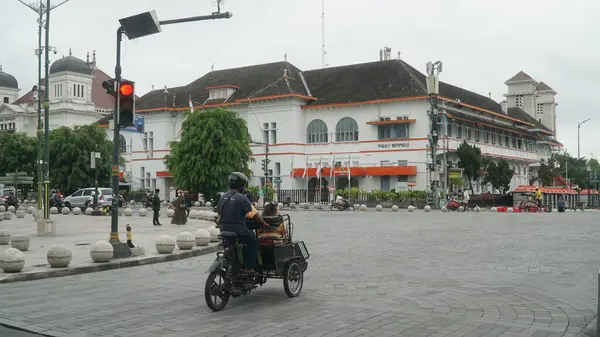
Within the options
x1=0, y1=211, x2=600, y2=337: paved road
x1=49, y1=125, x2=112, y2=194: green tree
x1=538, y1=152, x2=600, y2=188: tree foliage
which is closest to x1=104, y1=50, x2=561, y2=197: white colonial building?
x1=538, y1=152, x2=600, y2=188: tree foliage

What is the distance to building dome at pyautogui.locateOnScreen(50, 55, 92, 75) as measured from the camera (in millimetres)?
91750

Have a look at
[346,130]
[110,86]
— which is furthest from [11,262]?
[346,130]

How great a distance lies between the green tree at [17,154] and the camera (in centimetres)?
6950

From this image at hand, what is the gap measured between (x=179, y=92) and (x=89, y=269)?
61.4 m

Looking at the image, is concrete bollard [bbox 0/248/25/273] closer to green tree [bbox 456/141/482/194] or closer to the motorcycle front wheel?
the motorcycle front wheel

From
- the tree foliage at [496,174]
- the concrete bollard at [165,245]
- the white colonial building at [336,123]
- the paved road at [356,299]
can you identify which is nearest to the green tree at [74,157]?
the white colonial building at [336,123]

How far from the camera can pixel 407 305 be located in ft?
30.1

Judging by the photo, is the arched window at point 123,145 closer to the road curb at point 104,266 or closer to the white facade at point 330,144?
the white facade at point 330,144

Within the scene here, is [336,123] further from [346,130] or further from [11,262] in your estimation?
[11,262]

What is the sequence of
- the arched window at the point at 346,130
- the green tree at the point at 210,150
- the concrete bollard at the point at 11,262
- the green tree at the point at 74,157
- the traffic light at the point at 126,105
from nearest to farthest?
the concrete bollard at the point at 11,262
the traffic light at the point at 126,105
the green tree at the point at 210,150
the green tree at the point at 74,157
the arched window at the point at 346,130

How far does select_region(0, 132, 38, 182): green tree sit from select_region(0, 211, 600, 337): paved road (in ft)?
199

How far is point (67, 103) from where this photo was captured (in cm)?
9150

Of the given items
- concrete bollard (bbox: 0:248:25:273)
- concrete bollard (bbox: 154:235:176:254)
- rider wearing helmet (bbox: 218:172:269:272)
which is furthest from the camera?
concrete bollard (bbox: 154:235:176:254)

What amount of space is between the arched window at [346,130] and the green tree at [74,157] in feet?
69.9
